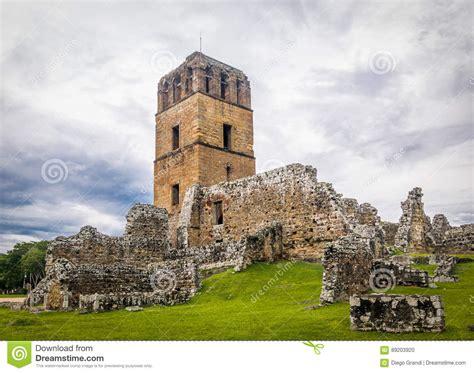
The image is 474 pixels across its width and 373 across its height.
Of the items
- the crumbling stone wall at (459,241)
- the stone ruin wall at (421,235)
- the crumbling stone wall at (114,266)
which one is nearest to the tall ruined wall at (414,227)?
the stone ruin wall at (421,235)

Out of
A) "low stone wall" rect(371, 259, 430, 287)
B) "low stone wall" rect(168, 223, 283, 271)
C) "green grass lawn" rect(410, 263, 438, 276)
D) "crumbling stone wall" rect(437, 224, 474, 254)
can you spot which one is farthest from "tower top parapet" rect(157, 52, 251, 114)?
"low stone wall" rect(371, 259, 430, 287)

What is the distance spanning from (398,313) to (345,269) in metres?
3.54

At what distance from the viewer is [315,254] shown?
65.1 ft

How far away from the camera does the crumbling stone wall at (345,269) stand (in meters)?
11.2

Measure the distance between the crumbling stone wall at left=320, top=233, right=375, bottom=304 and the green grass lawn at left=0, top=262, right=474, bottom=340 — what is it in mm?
498

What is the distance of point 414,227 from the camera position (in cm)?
2286

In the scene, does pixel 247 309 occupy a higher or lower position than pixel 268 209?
lower

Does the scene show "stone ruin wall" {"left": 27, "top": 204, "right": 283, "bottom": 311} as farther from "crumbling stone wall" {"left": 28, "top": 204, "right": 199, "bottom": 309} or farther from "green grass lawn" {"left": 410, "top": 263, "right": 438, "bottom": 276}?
"green grass lawn" {"left": 410, "top": 263, "right": 438, "bottom": 276}

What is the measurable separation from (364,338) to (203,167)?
22.8m

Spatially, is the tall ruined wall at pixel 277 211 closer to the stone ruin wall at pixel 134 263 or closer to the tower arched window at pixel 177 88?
the stone ruin wall at pixel 134 263

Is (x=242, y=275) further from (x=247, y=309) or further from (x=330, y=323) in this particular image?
(x=330, y=323)

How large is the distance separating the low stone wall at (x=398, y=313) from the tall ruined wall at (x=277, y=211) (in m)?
10.7
